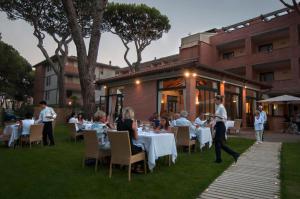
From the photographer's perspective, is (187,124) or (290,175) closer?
(290,175)

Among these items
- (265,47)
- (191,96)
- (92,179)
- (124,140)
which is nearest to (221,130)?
(124,140)

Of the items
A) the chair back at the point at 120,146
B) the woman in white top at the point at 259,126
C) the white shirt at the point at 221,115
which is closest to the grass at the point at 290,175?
the white shirt at the point at 221,115

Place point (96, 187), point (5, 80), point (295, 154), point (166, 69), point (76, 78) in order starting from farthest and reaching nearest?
point (76, 78), point (5, 80), point (166, 69), point (295, 154), point (96, 187)

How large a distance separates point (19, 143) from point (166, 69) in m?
7.81

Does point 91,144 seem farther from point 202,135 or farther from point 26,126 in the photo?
point 26,126

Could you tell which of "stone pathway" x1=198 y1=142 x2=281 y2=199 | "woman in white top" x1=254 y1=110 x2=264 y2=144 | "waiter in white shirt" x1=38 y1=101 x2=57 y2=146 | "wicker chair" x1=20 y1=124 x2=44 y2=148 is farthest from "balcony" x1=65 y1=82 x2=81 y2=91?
"stone pathway" x1=198 y1=142 x2=281 y2=199

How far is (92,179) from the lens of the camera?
5047 millimetres

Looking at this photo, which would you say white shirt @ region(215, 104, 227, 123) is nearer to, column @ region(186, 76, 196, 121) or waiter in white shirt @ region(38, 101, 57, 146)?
waiter in white shirt @ region(38, 101, 57, 146)

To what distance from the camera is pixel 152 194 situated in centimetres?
422

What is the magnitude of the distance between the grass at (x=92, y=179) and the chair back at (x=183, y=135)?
1.02m

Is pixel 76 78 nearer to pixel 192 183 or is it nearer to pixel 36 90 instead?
pixel 36 90

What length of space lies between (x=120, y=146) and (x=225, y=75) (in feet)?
39.7

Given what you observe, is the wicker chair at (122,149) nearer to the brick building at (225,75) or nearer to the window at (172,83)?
the brick building at (225,75)

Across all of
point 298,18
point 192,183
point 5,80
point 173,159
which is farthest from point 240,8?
point 5,80
